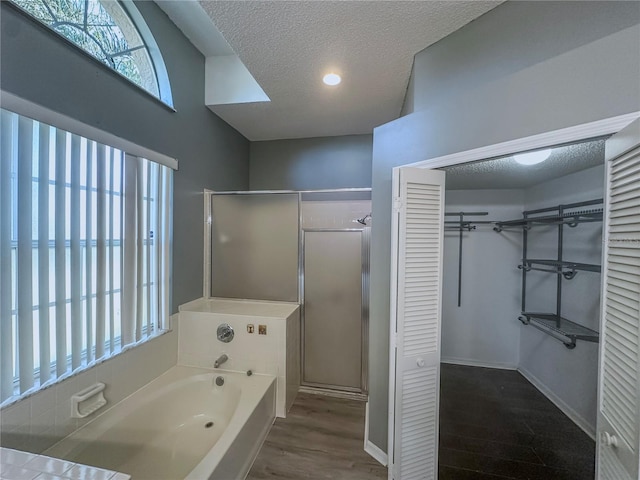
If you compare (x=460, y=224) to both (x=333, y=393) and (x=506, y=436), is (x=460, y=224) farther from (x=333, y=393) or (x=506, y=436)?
(x=333, y=393)

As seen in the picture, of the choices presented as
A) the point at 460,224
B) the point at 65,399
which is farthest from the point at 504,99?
the point at 65,399

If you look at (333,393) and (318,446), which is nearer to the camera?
(318,446)

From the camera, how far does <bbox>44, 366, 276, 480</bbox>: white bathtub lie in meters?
1.44

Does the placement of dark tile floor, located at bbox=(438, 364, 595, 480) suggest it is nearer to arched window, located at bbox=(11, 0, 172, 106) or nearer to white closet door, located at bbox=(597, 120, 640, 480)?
white closet door, located at bbox=(597, 120, 640, 480)

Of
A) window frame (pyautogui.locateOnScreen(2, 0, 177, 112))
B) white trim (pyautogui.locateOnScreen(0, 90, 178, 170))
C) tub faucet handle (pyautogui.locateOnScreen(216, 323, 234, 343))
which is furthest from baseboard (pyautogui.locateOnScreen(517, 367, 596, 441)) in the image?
window frame (pyautogui.locateOnScreen(2, 0, 177, 112))

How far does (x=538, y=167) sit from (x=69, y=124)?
9.20 ft

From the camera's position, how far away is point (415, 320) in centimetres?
148

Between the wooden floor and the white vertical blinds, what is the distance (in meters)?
1.27

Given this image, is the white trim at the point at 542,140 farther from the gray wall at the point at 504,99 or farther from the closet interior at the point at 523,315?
the closet interior at the point at 523,315

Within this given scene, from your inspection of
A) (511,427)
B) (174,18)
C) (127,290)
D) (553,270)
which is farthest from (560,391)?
(174,18)

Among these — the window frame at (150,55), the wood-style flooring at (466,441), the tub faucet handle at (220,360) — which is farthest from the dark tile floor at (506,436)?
the window frame at (150,55)

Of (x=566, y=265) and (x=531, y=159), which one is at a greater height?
(x=531, y=159)

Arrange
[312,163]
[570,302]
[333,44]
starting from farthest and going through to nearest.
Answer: [312,163], [570,302], [333,44]

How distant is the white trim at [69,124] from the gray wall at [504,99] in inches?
64.9
